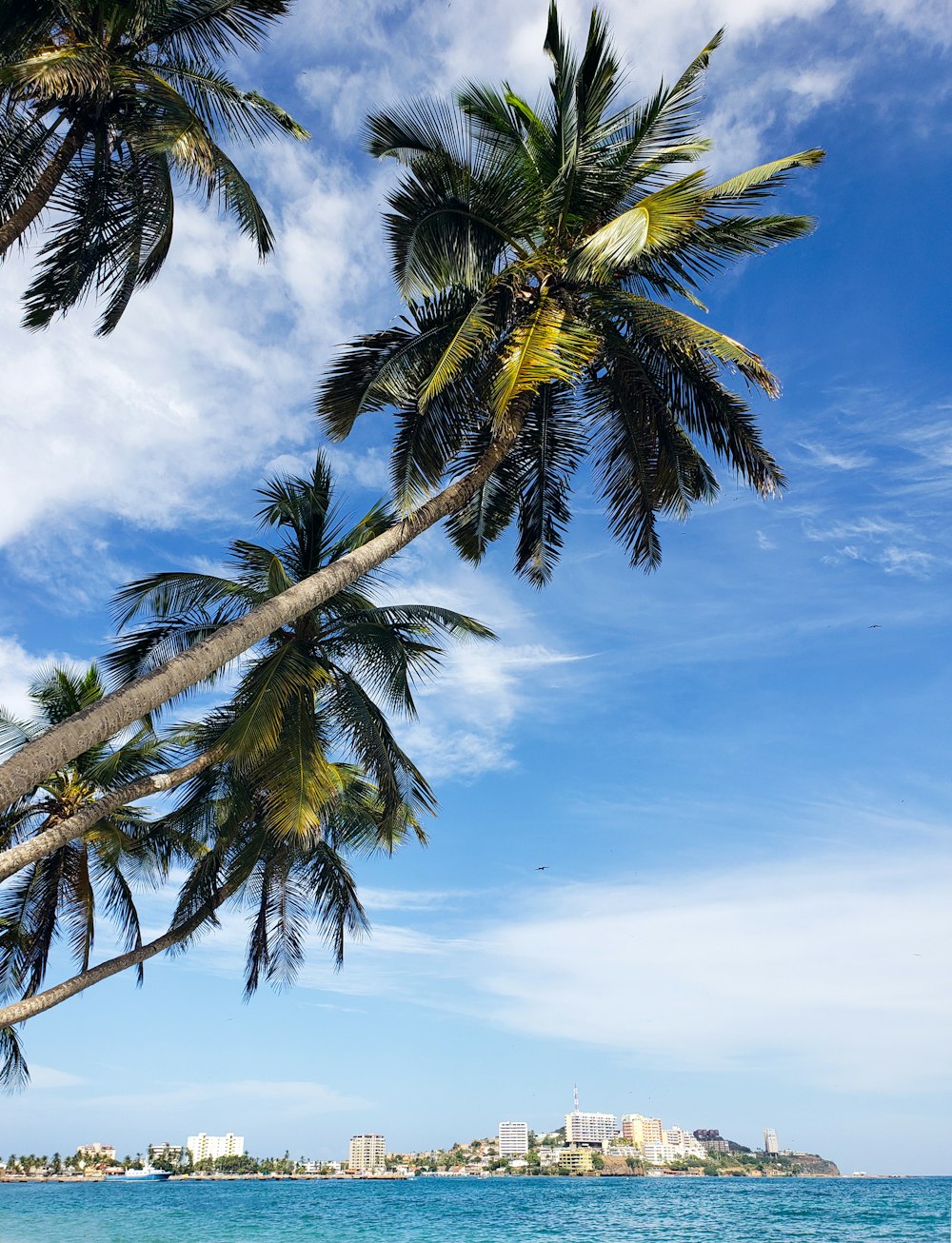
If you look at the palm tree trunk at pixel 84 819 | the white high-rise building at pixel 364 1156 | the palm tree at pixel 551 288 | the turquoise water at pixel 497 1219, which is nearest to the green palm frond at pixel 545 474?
the palm tree at pixel 551 288

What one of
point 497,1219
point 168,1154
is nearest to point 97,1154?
point 168,1154

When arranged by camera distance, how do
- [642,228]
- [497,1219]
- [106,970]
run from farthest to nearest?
[497,1219], [106,970], [642,228]

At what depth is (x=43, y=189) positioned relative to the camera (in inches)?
376

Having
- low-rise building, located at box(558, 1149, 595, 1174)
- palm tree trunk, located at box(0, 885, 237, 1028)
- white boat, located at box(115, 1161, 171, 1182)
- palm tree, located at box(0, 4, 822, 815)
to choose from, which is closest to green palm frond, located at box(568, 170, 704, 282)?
palm tree, located at box(0, 4, 822, 815)

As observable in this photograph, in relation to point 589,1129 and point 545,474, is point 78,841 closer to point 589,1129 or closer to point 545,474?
point 545,474

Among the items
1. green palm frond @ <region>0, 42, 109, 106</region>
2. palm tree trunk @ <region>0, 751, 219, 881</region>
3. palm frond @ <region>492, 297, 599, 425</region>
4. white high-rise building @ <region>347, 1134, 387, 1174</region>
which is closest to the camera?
green palm frond @ <region>0, 42, 109, 106</region>

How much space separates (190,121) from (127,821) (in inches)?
473

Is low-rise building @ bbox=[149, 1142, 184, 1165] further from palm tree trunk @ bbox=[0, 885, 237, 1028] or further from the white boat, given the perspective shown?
palm tree trunk @ bbox=[0, 885, 237, 1028]

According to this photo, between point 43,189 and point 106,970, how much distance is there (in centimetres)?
1037

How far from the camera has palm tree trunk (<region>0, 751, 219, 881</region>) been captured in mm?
10055

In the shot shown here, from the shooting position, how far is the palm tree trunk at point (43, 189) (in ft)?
30.5

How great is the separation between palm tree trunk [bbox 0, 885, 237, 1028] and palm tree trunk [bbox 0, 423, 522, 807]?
7.25 metres

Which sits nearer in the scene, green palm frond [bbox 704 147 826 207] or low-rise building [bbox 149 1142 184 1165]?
green palm frond [bbox 704 147 826 207]

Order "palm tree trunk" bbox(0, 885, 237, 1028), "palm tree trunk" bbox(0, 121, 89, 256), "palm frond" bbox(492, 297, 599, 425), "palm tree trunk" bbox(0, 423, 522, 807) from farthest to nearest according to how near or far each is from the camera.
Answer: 1. "palm tree trunk" bbox(0, 885, 237, 1028)
2. "palm tree trunk" bbox(0, 121, 89, 256)
3. "palm frond" bbox(492, 297, 599, 425)
4. "palm tree trunk" bbox(0, 423, 522, 807)
